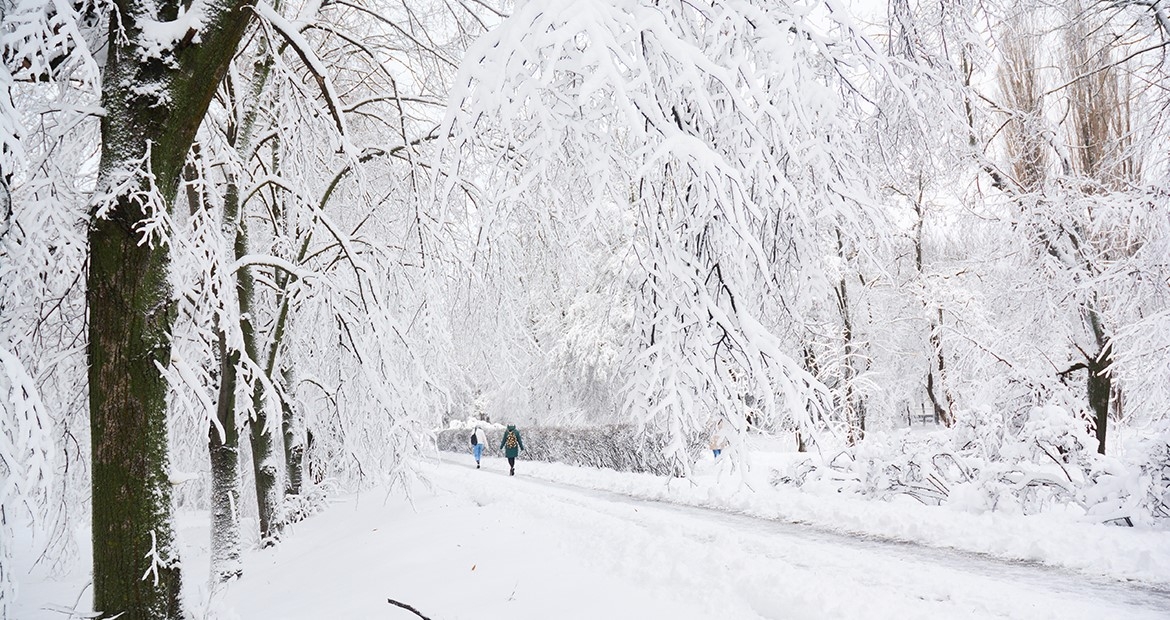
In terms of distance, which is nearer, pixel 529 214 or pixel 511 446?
pixel 529 214

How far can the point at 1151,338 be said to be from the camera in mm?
6938

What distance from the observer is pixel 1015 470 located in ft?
29.3

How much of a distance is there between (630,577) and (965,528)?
4.63 meters

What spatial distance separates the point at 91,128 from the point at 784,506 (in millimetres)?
10341

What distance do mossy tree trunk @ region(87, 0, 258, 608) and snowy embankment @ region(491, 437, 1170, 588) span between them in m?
2.82

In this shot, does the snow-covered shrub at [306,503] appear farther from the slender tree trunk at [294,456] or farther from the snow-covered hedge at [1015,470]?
the snow-covered hedge at [1015,470]

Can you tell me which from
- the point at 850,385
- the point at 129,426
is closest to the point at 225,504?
the point at 129,426

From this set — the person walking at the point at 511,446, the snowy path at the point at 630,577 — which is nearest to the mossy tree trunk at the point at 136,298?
the snowy path at the point at 630,577

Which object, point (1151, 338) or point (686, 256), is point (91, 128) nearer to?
point (686, 256)

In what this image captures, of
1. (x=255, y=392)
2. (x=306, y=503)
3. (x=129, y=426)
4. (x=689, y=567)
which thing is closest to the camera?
(x=129, y=426)

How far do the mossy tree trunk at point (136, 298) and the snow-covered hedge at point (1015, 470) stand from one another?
9.11 m

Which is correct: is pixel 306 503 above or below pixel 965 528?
above

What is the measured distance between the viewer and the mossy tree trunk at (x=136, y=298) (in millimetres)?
3568

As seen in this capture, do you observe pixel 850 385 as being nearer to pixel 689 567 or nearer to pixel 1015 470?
pixel 1015 470
